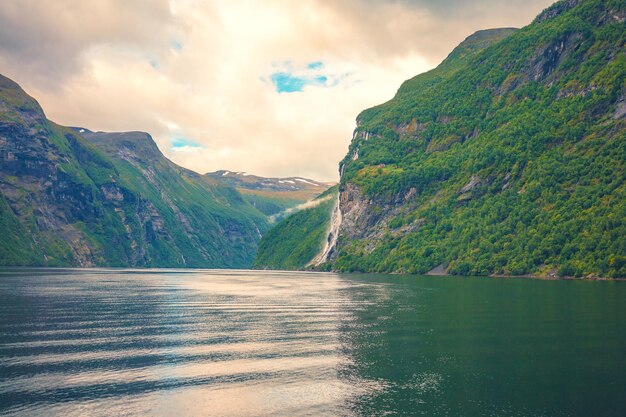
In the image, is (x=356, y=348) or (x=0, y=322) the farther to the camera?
(x=0, y=322)

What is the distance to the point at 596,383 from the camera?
36062mm

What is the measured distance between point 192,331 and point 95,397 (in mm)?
28449

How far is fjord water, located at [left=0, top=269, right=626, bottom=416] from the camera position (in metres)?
32.7

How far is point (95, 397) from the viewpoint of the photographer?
34.0 metres

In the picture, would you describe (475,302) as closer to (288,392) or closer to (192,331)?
(192,331)

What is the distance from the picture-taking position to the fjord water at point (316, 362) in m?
32.7

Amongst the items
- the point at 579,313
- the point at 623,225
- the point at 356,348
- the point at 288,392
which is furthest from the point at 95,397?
the point at 623,225

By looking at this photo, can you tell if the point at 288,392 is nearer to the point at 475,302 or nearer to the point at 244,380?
the point at 244,380

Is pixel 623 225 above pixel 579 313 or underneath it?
above

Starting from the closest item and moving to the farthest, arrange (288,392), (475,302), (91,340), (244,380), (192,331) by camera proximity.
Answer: (288,392) < (244,380) < (91,340) < (192,331) < (475,302)

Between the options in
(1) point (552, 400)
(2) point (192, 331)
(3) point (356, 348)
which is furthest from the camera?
(2) point (192, 331)

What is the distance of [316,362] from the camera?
4475cm

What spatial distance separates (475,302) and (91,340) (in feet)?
215

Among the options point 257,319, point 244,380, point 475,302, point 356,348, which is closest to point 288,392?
point 244,380
